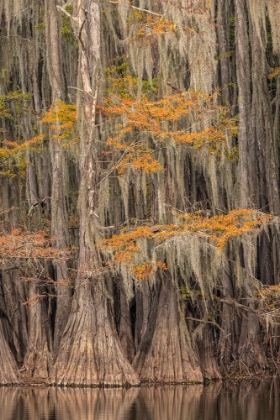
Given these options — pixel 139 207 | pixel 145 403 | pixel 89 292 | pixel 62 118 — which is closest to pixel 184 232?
pixel 89 292

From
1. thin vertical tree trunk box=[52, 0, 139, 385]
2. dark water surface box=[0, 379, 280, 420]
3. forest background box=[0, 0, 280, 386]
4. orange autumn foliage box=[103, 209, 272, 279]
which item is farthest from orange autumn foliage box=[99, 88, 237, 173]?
dark water surface box=[0, 379, 280, 420]

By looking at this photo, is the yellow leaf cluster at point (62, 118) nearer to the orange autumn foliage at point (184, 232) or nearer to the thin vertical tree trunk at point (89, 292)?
the thin vertical tree trunk at point (89, 292)

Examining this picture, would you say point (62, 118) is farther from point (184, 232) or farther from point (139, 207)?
point (184, 232)

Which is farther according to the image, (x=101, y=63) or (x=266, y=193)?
(x=266, y=193)

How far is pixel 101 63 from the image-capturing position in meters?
20.9

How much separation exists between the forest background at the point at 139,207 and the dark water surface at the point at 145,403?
0.72 metres

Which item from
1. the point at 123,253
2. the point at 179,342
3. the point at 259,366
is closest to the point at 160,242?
the point at 123,253

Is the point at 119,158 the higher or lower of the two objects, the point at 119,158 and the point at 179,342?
the higher

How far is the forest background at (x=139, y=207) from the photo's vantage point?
19.3 m

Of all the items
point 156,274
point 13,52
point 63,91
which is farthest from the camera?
point 13,52

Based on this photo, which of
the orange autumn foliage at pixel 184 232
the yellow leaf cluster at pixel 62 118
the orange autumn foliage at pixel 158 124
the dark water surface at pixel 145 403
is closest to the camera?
the dark water surface at pixel 145 403

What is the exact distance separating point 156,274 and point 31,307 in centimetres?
238

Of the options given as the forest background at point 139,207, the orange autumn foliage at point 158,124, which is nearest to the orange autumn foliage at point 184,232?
the forest background at point 139,207

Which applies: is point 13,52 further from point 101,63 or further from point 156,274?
point 156,274
